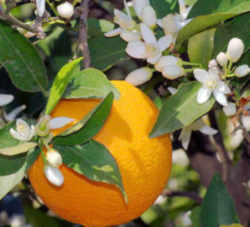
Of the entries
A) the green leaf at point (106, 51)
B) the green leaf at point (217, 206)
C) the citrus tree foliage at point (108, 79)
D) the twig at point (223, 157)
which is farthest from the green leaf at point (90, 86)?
the twig at point (223, 157)

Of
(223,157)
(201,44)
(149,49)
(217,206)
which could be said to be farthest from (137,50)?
(223,157)

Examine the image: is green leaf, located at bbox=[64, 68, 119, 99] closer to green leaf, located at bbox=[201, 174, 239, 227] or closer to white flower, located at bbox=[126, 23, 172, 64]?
white flower, located at bbox=[126, 23, 172, 64]

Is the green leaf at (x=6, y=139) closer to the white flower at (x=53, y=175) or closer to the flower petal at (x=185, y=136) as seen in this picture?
the white flower at (x=53, y=175)

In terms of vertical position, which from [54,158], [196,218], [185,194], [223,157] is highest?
[54,158]

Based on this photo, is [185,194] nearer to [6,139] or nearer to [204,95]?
[204,95]

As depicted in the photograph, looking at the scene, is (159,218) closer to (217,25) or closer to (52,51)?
(52,51)

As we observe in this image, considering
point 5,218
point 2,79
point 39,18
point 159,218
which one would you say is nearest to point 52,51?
point 2,79
